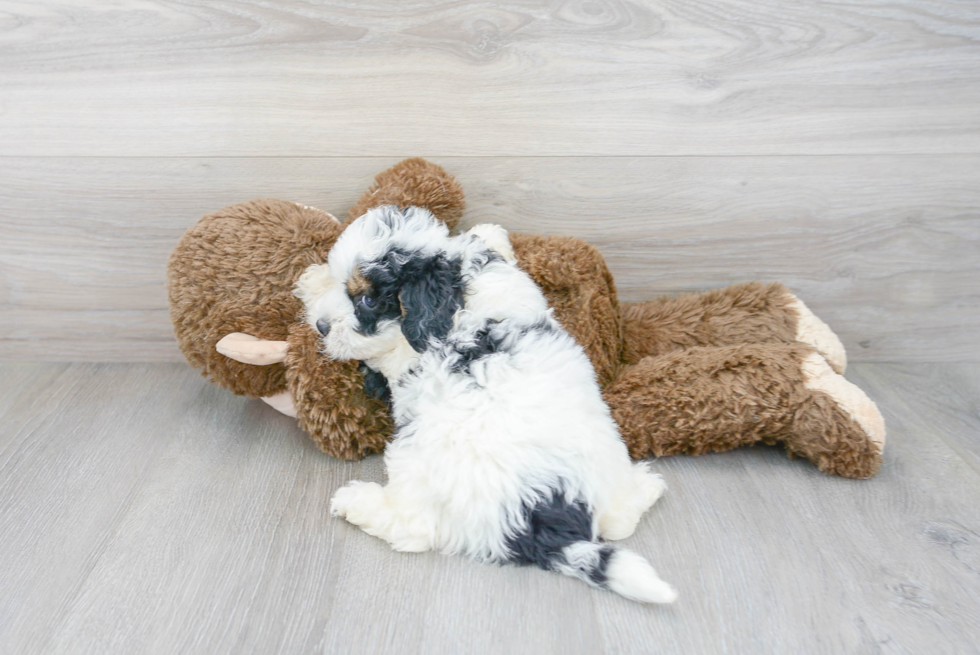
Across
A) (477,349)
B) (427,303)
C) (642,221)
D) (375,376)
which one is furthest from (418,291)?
(642,221)

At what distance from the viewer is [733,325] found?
4.66 ft

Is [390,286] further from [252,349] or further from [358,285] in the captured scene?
[252,349]

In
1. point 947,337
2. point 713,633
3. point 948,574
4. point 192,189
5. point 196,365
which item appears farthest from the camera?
point 947,337

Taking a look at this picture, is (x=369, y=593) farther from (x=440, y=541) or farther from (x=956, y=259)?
(x=956, y=259)

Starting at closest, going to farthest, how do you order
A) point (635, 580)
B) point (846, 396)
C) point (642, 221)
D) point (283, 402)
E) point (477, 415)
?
point (635, 580), point (477, 415), point (846, 396), point (283, 402), point (642, 221)

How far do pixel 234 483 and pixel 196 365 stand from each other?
10.5 inches

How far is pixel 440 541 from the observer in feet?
3.49

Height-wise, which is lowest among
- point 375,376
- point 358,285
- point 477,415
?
point 375,376

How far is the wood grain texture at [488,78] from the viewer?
4.41ft

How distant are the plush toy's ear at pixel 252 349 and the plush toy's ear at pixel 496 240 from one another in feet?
1.35

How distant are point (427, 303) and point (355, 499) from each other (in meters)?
0.35

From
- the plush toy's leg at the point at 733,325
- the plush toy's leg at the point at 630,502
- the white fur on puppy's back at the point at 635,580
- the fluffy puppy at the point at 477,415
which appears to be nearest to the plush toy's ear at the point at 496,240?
the fluffy puppy at the point at 477,415

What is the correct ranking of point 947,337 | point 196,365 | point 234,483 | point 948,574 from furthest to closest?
point 947,337 < point 196,365 < point 234,483 < point 948,574

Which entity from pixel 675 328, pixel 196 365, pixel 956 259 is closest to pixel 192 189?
pixel 196 365
